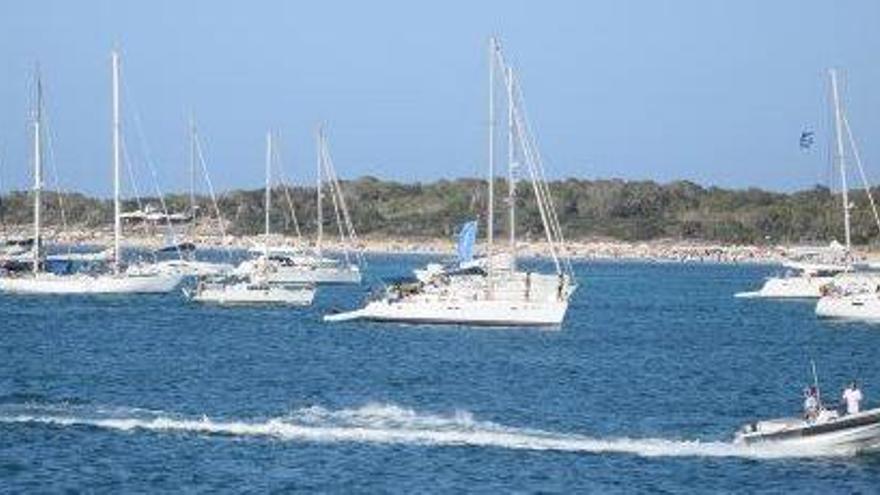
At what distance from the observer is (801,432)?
39188mm

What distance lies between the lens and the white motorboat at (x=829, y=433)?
3900cm

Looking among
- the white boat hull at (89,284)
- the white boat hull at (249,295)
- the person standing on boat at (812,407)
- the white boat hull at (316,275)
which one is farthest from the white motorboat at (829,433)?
the white boat hull at (316,275)

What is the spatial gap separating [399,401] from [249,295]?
142ft

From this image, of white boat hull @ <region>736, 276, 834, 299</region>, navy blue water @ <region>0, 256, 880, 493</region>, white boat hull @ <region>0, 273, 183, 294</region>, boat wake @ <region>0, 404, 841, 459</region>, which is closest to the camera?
navy blue water @ <region>0, 256, 880, 493</region>

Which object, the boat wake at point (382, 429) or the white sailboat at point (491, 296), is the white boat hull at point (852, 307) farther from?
the boat wake at point (382, 429)

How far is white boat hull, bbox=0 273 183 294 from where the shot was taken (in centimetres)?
9744

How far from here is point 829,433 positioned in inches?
1547

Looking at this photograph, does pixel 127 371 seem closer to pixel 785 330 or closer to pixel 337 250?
pixel 785 330

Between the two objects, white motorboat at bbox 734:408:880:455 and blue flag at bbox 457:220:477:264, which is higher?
blue flag at bbox 457:220:477:264

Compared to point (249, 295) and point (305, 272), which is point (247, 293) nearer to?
point (249, 295)

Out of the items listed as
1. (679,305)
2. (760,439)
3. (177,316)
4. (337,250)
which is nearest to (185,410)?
(760,439)

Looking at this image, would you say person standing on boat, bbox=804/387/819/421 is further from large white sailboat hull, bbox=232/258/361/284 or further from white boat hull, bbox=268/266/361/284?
white boat hull, bbox=268/266/361/284

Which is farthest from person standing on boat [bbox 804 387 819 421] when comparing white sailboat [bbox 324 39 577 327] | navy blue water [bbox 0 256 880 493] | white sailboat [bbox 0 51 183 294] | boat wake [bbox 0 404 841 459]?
white sailboat [bbox 0 51 183 294]

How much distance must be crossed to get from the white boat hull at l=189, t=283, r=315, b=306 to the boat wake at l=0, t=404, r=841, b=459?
45717 millimetres
